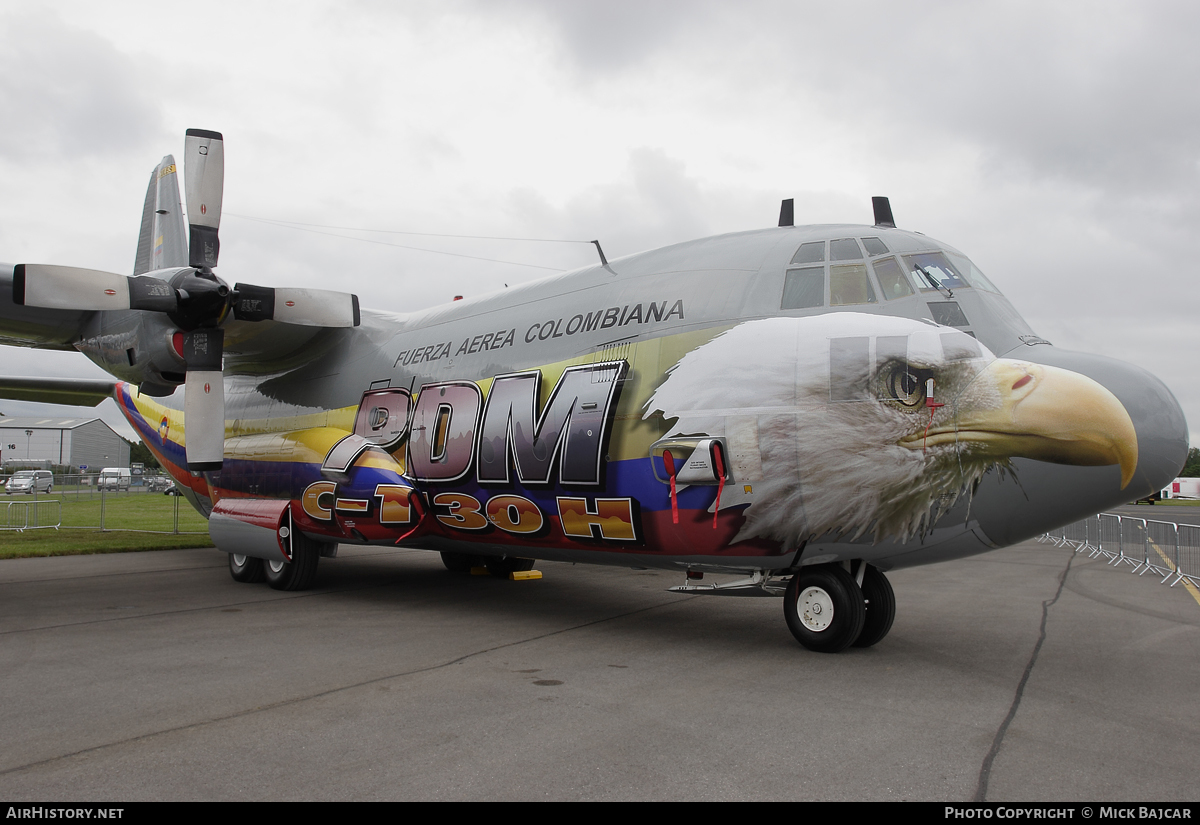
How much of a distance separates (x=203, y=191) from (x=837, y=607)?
1009cm

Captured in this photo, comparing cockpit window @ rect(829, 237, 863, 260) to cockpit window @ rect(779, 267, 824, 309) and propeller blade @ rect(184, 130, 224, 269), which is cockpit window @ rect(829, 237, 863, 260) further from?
propeller blade @ rect(184, 130, 224, 269)

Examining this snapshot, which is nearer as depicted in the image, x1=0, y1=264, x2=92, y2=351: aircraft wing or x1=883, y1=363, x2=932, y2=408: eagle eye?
x1=883, y1=363, x2=932, y2=408: eagle eye

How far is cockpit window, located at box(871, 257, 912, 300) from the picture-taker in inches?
305

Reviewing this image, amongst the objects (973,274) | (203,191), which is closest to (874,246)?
(973,274)

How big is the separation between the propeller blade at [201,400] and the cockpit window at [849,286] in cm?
832

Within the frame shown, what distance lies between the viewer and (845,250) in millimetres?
8109

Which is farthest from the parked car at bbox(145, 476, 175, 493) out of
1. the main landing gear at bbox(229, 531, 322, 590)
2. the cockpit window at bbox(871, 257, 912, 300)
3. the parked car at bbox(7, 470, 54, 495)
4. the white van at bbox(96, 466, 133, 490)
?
the cockpit window at bbox(871, 257, 912, 300)

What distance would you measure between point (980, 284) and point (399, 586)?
989 cm

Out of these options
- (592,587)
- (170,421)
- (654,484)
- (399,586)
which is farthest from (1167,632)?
(170,421)

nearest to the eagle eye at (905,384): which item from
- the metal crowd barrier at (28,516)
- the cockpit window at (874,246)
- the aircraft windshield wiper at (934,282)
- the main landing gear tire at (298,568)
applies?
the aircraft windshield wiper at (934,282)

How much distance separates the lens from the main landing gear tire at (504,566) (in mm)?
14188

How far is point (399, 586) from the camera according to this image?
1348 centimetres

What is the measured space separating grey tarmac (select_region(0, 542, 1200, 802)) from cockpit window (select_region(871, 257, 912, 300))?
3485 mm
